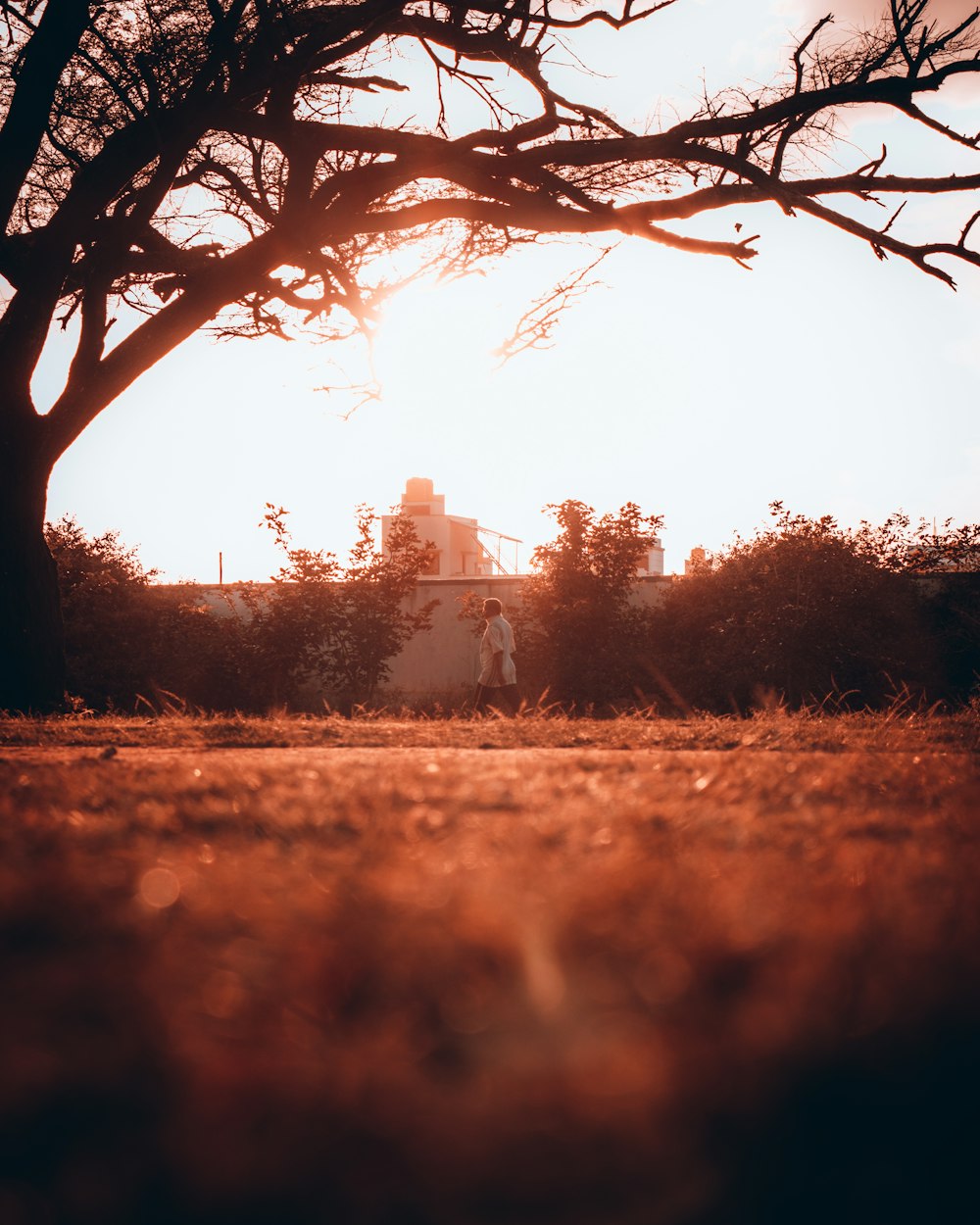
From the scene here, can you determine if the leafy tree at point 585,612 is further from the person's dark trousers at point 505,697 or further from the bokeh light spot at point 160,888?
the bokeh light spot at point 160,888

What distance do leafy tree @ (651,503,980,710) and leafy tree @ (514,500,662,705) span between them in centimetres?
67

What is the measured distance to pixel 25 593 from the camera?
9.62 m

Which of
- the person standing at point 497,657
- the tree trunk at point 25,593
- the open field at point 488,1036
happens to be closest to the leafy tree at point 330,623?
the person standing at point 497,657

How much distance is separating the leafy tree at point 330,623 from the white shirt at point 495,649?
17.4 feet

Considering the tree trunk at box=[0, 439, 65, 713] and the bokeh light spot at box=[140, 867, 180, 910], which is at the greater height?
the tree trunk at box=[0, 439, 65, 713]

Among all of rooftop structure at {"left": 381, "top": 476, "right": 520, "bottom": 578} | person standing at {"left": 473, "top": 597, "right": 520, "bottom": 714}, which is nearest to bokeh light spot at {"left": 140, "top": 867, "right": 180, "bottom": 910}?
person standing at {"left": 473, "top": 597, "right": 520, "bottom": 714}

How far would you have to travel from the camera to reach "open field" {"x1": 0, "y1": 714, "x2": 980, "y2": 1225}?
0.57 m

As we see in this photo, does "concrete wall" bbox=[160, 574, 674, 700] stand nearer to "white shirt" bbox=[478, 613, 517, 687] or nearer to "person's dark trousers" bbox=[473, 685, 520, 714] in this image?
"person's dark trousers" bbox=[473, 685, 520, 714]

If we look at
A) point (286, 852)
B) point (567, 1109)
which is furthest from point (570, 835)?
point (567, 1109)

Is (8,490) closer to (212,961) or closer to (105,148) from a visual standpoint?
(105,148)

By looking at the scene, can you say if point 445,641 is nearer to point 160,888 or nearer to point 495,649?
point 495,649

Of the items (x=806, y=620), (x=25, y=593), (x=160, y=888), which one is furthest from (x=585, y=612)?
(x=160, y=888)

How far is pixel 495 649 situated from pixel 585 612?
5.40 metres

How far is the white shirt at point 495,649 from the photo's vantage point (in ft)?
47.3
